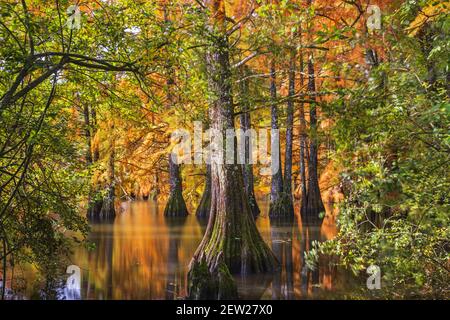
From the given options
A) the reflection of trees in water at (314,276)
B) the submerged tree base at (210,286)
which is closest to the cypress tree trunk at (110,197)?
the reflection of trees in water at (314,276)

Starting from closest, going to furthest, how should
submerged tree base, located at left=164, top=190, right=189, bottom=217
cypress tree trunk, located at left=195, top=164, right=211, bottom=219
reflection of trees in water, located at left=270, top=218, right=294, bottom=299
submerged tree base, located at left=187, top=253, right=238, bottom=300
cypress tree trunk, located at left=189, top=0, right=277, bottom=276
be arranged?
submerged tree base, located at left=187, top=253, right=238, bottom=300 < reflection of trees in water, located at left=270, top=218, right=294, bottom=299 < cypress tree trunk, located at left=189, top=0, right=277, bottom=276 < cypress tree trunk, located at left=195, top=164, right=211, bottom=219 < submerged tree base, located at left=164, top=190, right=189, bottom=217

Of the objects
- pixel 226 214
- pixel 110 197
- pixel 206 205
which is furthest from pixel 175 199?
pixel 226 214

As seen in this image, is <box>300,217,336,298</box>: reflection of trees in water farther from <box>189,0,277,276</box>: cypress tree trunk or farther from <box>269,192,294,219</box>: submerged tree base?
<box>269,192,294,219</box>: submerged tree base

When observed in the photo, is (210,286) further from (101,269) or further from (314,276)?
(101,269)

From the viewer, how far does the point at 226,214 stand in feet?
29.4

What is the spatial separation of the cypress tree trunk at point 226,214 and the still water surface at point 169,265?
465 mm

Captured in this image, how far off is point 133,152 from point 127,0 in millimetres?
15622

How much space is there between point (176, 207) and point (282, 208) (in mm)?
4902

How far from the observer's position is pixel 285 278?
842cm

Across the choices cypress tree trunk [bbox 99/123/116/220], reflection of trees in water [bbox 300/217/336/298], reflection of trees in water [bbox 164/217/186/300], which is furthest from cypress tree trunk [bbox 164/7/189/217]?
reflection of trees in water [bbox 300/217/336/298]

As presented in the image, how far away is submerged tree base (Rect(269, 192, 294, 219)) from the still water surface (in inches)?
69.6

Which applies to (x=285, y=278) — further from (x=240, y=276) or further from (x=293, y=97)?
(x=293, y=97)

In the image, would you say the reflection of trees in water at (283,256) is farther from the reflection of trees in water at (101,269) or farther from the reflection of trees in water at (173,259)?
the reflection of trees in water at (101,269)

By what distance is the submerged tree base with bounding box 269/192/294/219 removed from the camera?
59.4 feet
